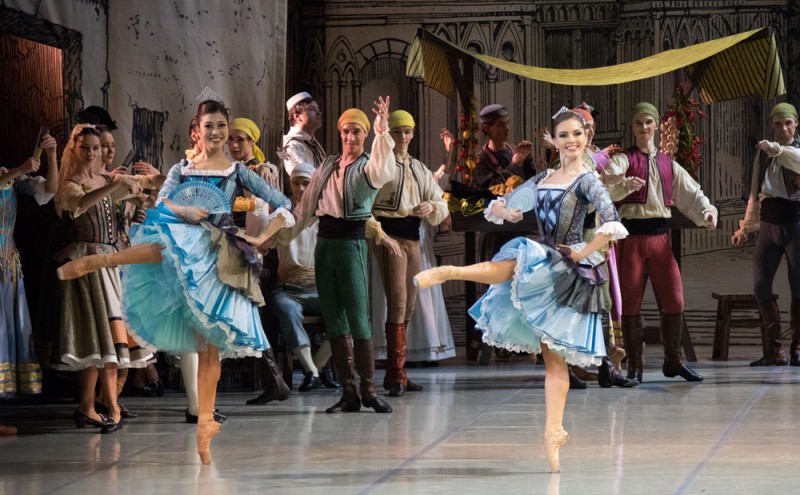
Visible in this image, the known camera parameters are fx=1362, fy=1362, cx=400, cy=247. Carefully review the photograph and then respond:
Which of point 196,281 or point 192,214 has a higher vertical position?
point 192,214

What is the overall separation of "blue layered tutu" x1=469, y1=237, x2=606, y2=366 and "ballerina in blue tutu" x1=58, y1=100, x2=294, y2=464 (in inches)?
39.9

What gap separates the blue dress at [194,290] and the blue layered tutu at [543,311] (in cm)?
103

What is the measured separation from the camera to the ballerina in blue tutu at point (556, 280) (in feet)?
17.6

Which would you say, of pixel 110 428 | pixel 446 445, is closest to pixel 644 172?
pixel 446 445

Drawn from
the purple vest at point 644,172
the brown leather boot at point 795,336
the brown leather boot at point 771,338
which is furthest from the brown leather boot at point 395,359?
the brown leather boot at point 795,336

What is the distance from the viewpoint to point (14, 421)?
23.3 feet

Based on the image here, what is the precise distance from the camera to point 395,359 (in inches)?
313

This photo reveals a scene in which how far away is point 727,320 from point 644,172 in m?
2.36

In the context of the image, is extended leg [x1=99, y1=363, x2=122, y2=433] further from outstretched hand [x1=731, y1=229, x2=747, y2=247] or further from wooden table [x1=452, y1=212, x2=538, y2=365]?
outstretched hand [x1=731, y1=229, x2=747, y2=247]

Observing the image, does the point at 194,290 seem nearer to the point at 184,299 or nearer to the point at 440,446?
the point at 184,299

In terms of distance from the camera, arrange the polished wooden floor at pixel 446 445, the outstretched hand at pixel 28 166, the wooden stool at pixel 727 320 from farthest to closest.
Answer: the wooden stool at pixel 727 320, the outstretched hand at pixel 28 166, the polished wooden floor at pixel 446 445

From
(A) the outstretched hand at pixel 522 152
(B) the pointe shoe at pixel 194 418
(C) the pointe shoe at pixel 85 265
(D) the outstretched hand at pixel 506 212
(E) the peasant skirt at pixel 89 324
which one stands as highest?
(A) the outstretched hand at pixel 522 152

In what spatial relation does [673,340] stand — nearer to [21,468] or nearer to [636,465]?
[636,465]

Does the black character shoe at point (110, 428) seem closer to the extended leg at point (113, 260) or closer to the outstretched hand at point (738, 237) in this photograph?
the extended leg at point (113, 260)
